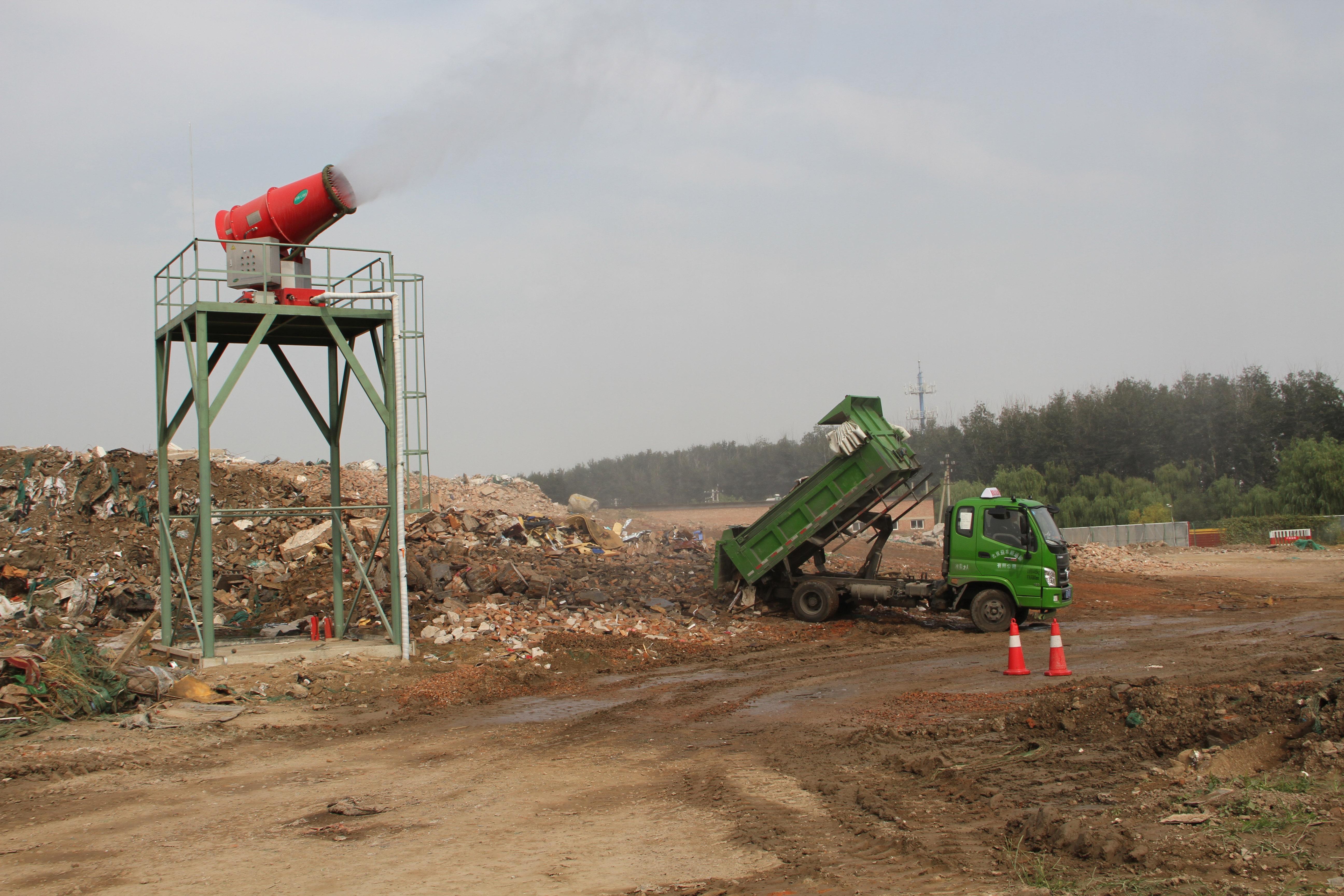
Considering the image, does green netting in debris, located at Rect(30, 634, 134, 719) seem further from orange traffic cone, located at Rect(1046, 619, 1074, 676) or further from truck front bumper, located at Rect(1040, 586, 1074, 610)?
truck front bumper, located at Rect(1040, 586, 1074, 610)

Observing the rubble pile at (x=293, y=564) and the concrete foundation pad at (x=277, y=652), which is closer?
the concrete foundation pad at (x=277, y=652)

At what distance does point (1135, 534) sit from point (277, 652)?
35.1 metres

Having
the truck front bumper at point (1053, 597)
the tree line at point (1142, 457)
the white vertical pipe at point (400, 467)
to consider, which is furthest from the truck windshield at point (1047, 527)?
the tree line at point (1142, 457)

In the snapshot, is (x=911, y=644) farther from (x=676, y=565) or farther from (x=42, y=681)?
(x=42, y=681)

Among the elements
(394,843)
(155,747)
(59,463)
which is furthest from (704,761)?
(59,463)

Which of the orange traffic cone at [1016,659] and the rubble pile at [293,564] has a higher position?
the rubble pile at [293,564]

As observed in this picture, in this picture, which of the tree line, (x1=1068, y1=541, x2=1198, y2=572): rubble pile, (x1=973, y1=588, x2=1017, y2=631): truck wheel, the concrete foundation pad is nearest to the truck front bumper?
(x1=973, y1=588, x2=1017, y2=631): truck wheel

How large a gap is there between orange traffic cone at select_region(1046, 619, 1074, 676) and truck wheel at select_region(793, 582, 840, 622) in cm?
518

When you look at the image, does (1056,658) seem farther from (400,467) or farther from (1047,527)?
(400,467)

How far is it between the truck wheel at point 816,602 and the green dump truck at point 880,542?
2 cm

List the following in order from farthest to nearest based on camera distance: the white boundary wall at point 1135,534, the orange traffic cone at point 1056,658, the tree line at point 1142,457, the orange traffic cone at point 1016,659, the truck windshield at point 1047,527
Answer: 1. the tree line at point 1142,457
2. the white boundary wall at point 1135,534
3. the truck windshield at point 1047,527
4. the orange traffic cone at point 1016,659
5. the orange traffic cone at point 1056,658

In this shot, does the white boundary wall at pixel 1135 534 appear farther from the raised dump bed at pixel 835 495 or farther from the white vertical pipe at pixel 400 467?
the white vertical pipe at pixel 400 467

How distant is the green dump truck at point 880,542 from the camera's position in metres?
14.5

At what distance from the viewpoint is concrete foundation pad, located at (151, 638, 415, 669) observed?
11.5 m
